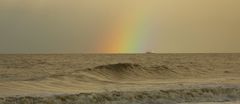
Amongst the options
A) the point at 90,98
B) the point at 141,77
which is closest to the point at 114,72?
the point at 141,77

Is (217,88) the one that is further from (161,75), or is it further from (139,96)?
→ (161,75)

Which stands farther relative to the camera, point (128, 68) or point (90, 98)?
point (128, 68)

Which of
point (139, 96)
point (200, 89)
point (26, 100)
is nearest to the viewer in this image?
point (26, 100)

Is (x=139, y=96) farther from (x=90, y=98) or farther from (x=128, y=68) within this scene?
(x=128, y=68)

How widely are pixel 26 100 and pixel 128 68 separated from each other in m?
19.2

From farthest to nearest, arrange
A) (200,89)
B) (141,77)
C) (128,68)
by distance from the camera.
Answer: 1. (128,68)
2. (141,77)
3. (200,89)

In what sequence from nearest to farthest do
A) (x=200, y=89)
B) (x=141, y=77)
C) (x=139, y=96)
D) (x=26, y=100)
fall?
(x=26, y=100)
(x=139, y=96)
(x=200, y=89)
(x=141, y=77)

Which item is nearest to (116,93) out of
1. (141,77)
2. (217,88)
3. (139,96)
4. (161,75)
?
(139,96)

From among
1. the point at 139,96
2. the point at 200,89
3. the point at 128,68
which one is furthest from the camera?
the point at 128,68

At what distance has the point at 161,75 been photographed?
32938 mm

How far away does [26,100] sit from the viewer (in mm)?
15297

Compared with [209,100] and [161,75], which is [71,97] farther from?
[161,75]

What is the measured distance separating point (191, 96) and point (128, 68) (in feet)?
55.7

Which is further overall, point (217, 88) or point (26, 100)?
point (217, 88)
